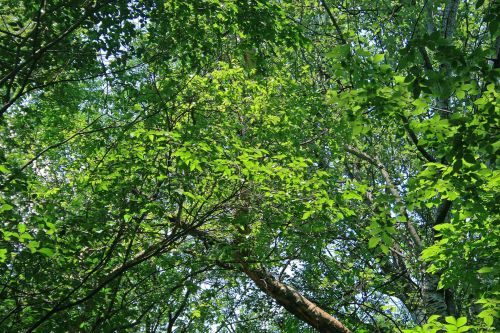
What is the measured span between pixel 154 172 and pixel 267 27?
2227 millimetres

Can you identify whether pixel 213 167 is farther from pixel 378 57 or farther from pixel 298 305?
pixel 298 305

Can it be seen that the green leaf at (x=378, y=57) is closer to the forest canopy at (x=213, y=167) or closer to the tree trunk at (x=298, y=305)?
the forest canopy at (x=213, y=167)

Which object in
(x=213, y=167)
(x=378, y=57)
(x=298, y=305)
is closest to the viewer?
(x=378, y=57)

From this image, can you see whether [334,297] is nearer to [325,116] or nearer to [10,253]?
[325,116]

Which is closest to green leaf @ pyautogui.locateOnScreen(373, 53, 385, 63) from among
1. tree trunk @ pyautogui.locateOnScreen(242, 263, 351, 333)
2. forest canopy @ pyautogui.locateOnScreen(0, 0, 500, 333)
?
forest canopy @ pyautogui.locateOnScreen(0, 0, 500, 333)

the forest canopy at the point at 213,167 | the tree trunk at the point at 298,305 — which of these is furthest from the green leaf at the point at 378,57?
the tree trunk at the point at 298,305

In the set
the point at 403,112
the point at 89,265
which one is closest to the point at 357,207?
the point at 403,112

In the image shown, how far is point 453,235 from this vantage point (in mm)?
5840

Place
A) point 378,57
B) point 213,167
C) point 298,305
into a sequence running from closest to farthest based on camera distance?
point 378,57
point 213,167
point 298,305

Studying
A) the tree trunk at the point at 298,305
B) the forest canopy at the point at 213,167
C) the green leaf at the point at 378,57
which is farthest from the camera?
the tree trunk at the point at 298,305

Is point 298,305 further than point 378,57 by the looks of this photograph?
Yes

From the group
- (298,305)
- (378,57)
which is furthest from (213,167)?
(298,305)

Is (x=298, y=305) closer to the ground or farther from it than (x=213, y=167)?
closer to the ground

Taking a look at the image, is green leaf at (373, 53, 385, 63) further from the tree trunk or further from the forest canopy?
the tree trunk
